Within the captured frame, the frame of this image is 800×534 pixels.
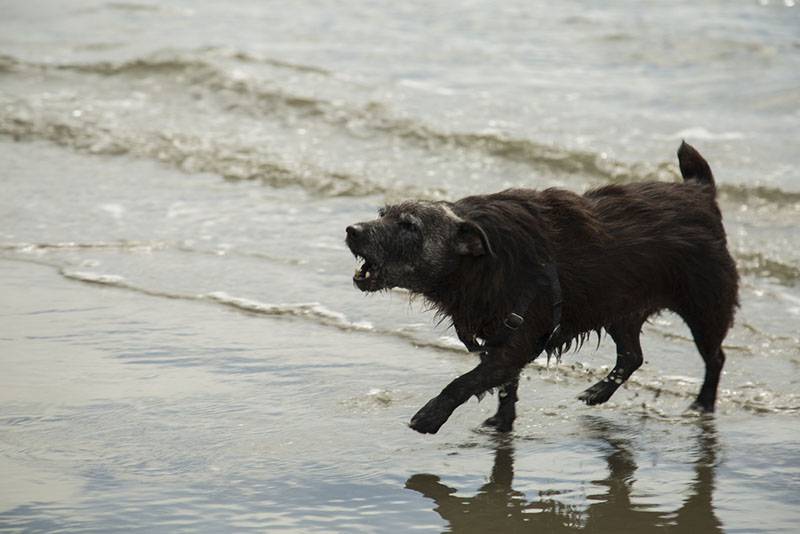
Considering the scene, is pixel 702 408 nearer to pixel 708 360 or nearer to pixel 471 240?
pixel 708 360

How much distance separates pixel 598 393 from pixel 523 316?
3.04 ft

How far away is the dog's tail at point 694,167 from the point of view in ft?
21.9

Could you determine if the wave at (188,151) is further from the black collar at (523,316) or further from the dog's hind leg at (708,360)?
the black collar at (523,316)

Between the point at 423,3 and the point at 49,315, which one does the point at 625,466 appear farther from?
the point at 423,3

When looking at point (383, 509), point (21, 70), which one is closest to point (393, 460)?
point (383, 509)

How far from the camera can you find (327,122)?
Result: 13422 mm

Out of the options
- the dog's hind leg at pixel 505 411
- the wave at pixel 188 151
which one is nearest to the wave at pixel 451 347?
the dog's hind leg at pixel 505 411

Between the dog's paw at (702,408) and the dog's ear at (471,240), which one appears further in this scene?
the dog's paw at (702,408)

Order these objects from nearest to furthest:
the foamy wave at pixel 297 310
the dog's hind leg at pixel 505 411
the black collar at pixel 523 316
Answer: the black collar at pixel 523 316
the dog's hind leg at pixel 505 411
the foamy wave at pixel 297 310

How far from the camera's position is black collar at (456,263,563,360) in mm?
5770

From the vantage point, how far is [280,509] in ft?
16.8

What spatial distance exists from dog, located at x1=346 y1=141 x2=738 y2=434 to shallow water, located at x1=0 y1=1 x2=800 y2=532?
1.36 ft

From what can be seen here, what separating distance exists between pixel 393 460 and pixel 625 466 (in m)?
1.01

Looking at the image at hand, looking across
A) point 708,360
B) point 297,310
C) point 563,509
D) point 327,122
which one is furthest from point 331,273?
point 327,122
